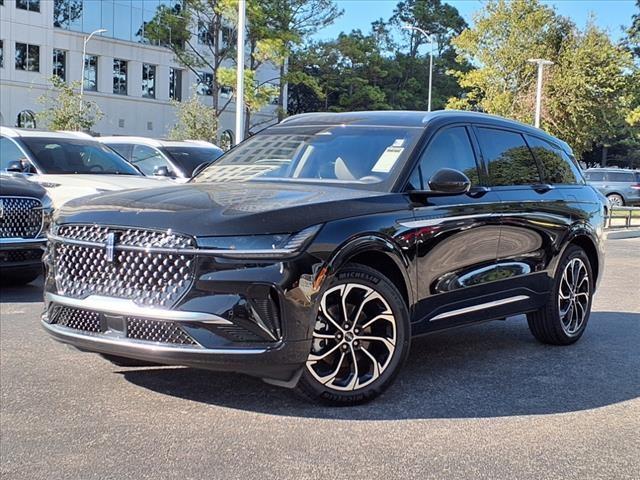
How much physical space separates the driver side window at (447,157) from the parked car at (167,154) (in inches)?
305

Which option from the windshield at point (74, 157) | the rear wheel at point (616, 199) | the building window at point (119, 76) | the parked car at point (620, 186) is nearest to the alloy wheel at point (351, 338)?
the windshield at point (74, 157)

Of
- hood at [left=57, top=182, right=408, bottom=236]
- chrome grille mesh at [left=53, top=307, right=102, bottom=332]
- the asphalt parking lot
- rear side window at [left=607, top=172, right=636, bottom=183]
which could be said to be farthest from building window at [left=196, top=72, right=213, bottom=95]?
chrome grille mesh at [left=53, top=307, right=102, bottom=332]

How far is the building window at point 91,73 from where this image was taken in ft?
153

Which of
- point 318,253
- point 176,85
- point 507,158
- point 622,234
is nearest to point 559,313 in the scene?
point 507,158

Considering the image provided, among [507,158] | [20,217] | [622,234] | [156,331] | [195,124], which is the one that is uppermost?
[195,124]

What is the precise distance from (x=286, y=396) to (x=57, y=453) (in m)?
1.45

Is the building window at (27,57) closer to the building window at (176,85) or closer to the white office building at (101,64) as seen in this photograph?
the white office building at (101,64)

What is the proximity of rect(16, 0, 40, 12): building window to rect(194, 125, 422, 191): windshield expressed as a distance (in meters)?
41.8

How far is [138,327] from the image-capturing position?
13.4ft

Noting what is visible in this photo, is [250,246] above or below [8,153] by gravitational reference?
below

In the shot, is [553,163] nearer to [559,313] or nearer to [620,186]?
[559,313]

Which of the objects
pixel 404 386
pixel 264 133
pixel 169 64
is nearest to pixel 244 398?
pixel 404 386

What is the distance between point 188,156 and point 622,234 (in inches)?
488

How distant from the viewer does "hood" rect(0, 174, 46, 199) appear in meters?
8.33
